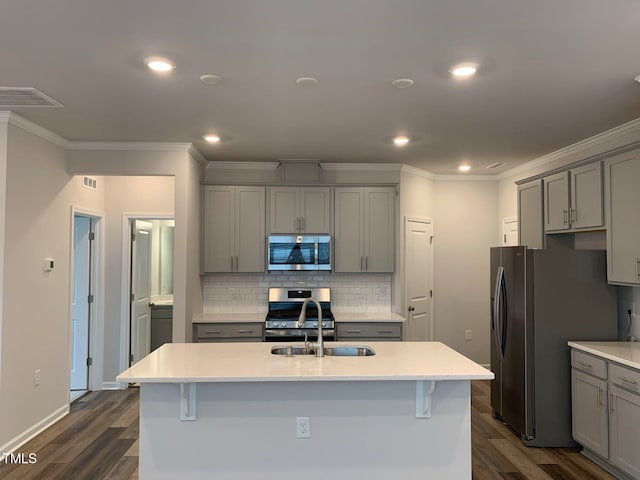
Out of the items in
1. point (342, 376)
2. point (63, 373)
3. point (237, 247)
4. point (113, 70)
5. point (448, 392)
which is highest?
point (113, 70)

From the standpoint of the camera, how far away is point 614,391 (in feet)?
10.8

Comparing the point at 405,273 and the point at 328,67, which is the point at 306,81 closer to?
the point at 328,67

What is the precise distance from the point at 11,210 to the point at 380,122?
→ 297 centimetres

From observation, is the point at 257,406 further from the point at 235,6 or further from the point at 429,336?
the point at 429,336

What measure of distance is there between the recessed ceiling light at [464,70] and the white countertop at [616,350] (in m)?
2.14

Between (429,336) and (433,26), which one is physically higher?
(433,26)

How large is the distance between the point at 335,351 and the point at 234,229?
2489mm

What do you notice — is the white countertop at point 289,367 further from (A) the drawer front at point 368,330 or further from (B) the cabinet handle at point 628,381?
(A) the drawer front at point 368,330

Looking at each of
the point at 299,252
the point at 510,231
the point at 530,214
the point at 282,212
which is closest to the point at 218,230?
the point at 282,212

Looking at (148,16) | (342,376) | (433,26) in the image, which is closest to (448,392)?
(342,376)

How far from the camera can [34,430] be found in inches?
159

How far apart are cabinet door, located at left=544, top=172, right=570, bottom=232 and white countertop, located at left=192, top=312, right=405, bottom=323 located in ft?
5.79

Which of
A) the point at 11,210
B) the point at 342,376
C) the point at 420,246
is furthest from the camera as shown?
the point at 420,246

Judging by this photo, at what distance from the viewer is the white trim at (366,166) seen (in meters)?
5.48
